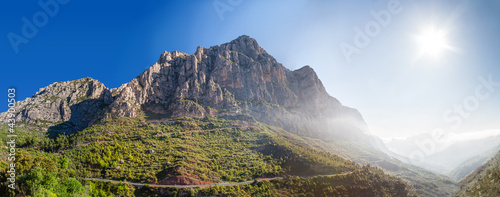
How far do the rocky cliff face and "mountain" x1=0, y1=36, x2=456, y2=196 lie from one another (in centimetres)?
77

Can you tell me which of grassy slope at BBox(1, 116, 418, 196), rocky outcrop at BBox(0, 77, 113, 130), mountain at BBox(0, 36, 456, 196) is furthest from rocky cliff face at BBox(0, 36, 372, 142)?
grassy slope at BBox(1, 116, 418, 196)

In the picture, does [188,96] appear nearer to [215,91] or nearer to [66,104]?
[215,91]

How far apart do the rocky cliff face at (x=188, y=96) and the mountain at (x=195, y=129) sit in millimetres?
768

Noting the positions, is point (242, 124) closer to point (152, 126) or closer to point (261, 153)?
point (261, 153)

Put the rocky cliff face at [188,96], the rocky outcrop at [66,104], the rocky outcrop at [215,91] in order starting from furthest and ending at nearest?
the rocky outcrop at [215,91], the rocky cliff face at [188,96], the rocky outcrop at [66,104]

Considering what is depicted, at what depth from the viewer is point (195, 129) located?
11681cm

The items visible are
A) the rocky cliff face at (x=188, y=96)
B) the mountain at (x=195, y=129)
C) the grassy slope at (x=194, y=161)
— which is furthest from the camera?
the rocky cliff face at (x=188, y=96)

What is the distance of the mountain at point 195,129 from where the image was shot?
74.2 m

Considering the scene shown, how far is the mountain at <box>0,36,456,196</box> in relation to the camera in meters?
74.2

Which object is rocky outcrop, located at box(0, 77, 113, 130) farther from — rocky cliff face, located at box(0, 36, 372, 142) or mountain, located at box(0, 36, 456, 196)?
mountain, located at box(0, 36, 456, 196)

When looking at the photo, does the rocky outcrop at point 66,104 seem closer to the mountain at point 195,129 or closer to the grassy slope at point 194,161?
the mountain at point 195,129

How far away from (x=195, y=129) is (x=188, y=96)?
115 ft

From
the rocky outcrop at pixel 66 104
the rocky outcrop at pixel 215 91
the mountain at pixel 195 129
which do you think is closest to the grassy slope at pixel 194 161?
the mountain at pixel 195 129

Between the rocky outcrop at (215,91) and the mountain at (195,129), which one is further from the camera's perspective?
the rocky outcrop at (215,91)
